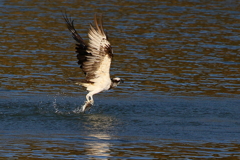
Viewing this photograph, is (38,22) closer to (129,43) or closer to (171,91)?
(129,43)

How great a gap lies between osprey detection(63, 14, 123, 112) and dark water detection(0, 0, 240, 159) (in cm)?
65

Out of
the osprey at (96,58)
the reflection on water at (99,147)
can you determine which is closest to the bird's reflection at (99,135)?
the reflection on water at (99,147)

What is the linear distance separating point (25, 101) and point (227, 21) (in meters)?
16.1

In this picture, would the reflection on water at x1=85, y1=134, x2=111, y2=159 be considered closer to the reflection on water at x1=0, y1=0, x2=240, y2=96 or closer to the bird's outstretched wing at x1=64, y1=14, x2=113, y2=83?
the bird's outstretched wing at x1=64, y1=14, x2=113, y2=83

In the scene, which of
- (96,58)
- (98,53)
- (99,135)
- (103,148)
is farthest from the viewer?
(96,58)

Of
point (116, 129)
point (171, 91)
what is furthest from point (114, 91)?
point (116, 129)

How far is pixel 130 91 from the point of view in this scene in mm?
15102

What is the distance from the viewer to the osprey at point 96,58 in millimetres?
11570

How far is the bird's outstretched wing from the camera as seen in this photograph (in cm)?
1156

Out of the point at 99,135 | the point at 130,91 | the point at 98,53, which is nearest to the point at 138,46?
the point at 130,91

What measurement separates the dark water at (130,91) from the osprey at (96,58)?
0.65 m

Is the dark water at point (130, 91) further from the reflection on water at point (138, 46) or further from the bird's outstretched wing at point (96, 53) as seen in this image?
the bird's outstretched wing at point (96, 53)

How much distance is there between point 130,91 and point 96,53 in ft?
11.5

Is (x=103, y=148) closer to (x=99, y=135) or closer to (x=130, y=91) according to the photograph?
(x=99, y=135)
